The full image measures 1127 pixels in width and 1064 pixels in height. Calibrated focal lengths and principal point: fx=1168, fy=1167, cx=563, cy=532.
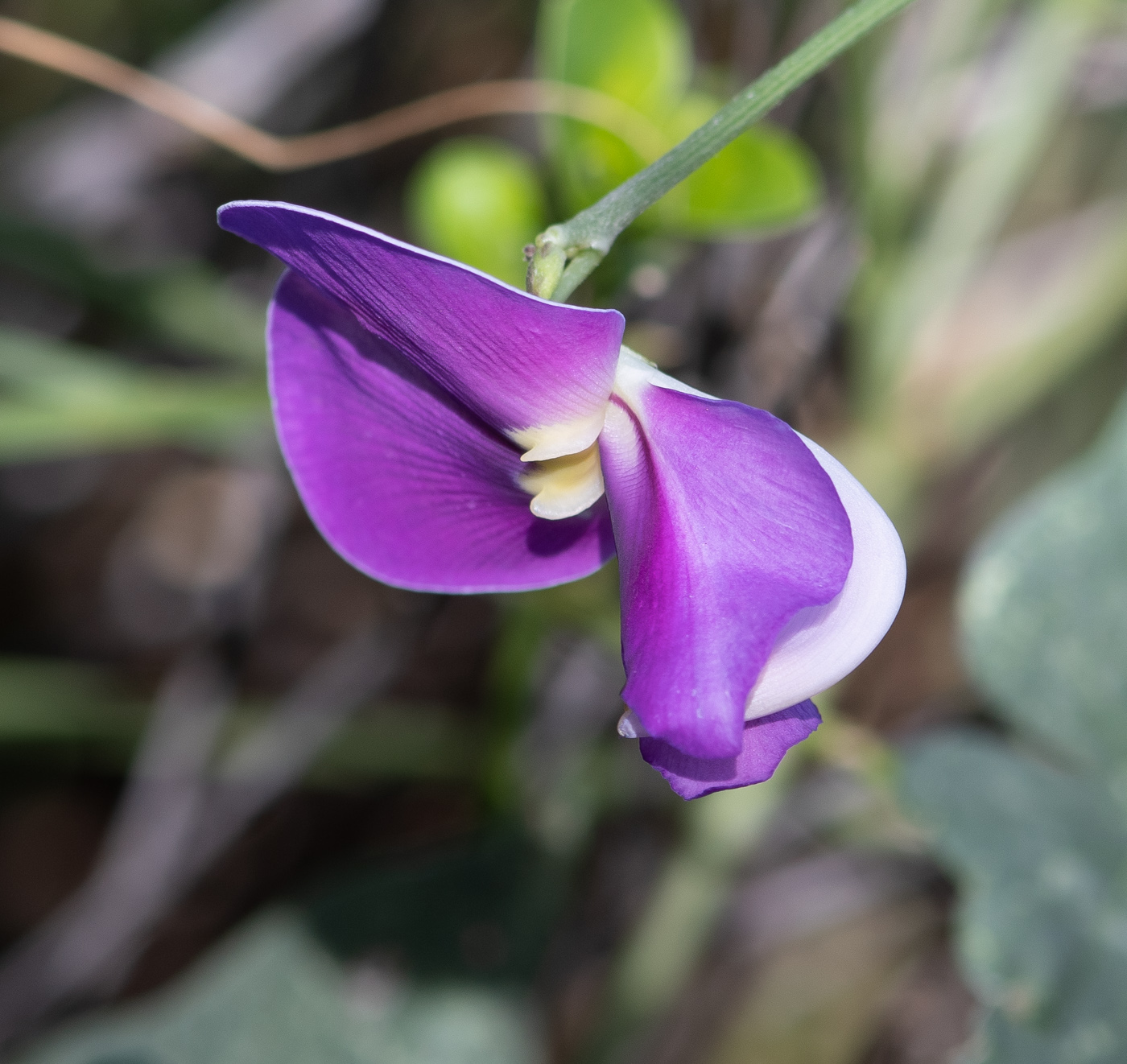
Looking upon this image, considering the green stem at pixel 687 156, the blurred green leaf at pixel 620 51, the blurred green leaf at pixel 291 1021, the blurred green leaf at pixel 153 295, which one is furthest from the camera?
the blurred green leaf at pixel 291 1021

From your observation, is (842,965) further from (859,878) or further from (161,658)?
(161,658)

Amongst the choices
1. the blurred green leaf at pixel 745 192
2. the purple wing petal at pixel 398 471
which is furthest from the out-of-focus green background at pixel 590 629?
the purple wing petal at pixel 398 471

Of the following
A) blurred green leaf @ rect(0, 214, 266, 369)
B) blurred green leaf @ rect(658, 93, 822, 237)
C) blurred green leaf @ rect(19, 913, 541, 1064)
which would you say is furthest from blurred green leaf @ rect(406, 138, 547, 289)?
blurred green leaf @ rect(19, 913, 541, 1064)

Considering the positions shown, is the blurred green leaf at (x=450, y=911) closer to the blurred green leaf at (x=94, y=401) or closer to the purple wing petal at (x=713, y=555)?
the blurred green leaf at (x=94, y=401)

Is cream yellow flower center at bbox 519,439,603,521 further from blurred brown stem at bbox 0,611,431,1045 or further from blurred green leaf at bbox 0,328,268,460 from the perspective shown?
blurred brown stem at bbox 0,611,431,1045

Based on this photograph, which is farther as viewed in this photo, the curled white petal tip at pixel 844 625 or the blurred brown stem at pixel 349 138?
the blurred brown stem at pixel 349 138
